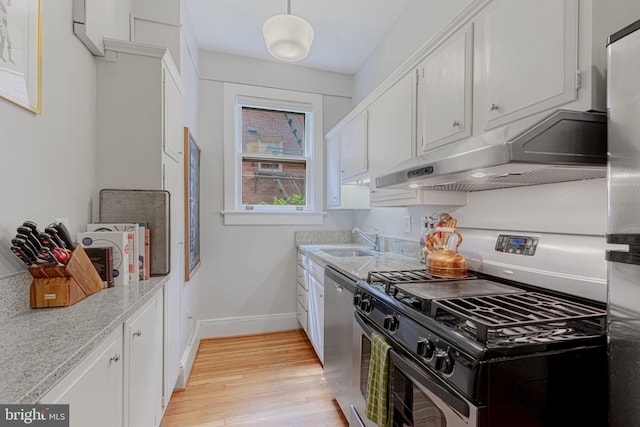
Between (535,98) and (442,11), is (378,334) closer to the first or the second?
(535,98)

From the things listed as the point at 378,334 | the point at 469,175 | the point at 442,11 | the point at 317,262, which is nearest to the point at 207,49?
the point at 442,11

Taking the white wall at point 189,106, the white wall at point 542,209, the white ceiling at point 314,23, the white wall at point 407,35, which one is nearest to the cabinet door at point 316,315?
the white wall at point 189,106

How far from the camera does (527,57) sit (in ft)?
3.47

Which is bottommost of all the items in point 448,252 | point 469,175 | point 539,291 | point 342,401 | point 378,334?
point 342,401

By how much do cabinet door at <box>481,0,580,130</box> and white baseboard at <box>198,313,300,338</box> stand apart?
2.69 m

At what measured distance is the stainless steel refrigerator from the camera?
0.70 m

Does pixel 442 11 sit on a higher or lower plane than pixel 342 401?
higher

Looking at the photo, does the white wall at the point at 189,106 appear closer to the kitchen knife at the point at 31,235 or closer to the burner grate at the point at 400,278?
the kitchen knife at the point at 31,235

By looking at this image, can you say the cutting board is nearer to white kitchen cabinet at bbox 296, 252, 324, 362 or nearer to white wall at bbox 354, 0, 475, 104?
white kitchen cabinet at bbox 296, 252, 324, 362

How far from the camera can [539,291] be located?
1.28m

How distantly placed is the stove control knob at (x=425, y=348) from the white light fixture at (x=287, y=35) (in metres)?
1.69

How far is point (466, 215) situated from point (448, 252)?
29 centimetres

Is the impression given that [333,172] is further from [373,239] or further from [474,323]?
[474,323]

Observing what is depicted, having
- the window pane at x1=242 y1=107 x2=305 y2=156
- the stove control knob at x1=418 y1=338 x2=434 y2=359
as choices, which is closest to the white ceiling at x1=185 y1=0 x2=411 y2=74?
the window pane at x1=242 y1=107 x2=305 y2=156
